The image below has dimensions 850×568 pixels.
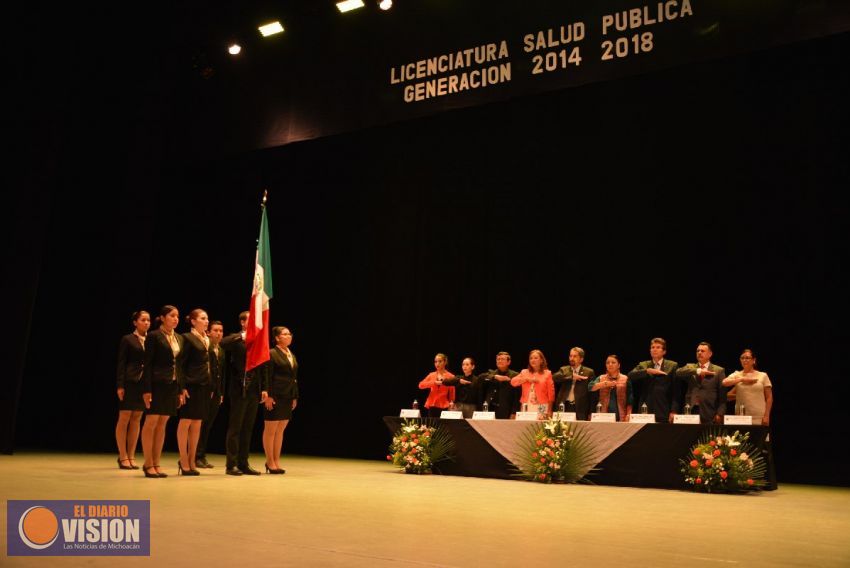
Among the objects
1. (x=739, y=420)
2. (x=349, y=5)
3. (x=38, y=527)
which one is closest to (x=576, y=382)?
(x=739, y=420)

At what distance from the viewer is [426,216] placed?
388 inches

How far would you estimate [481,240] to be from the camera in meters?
9.44

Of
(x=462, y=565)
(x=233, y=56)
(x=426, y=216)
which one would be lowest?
(x=462, y=565)

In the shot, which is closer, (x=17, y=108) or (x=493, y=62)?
(x=493, y=62)

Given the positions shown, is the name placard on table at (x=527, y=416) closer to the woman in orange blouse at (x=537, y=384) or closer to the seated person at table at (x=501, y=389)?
the woman in orange blouse at (x=537, y=384)

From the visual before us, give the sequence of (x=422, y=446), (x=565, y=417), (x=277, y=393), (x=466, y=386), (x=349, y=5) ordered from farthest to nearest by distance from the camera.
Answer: (x=349, y=5)
(x=466, y=386)
(x=422, y=446)
(x=277, y=393)
(x=565, y=417)

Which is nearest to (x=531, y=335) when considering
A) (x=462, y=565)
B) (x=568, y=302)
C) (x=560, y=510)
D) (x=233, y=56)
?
Answer: (x=568, y=302)

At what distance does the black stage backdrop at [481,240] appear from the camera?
25.0ft

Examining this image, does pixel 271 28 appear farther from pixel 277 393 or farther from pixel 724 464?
pixel 724 464

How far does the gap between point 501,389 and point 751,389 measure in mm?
2462

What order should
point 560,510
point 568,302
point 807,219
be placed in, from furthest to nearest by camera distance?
1. point 568,302
2. point 807,219
3. point 560,510

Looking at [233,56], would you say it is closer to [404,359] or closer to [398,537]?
[404,359]

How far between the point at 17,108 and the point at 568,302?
7.01 metres

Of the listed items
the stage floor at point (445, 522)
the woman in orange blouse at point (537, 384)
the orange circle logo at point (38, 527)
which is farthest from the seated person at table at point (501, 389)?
the orange circle logo at point (38, 527)
